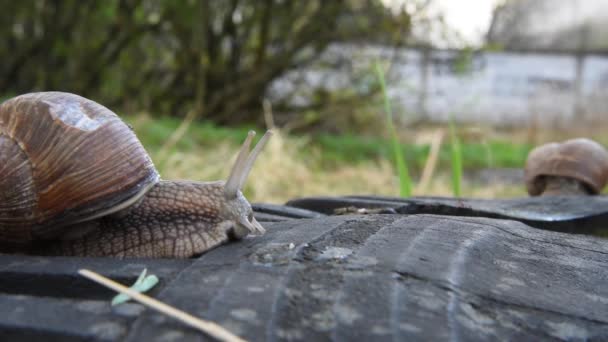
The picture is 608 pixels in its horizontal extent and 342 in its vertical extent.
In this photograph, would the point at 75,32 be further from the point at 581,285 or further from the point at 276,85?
the point at 581,285

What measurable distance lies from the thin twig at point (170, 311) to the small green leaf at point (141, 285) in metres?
0.01

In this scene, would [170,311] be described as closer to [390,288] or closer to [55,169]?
[390,288]

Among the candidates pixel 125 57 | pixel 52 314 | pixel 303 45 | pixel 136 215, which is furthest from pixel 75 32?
Answer: pixel 52 314

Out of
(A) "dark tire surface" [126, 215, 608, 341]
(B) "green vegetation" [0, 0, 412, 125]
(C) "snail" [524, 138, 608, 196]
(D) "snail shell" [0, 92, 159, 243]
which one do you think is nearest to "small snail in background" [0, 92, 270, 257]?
(D) "snail shell" [0, 92, 159, 243]

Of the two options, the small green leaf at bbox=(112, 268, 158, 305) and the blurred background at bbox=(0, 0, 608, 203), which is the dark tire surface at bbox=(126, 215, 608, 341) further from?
the blurred background at bbox=(0, 0, 608, 203)

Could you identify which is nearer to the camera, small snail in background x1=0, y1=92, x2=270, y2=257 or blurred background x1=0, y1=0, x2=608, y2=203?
small snail in background x1=0, y1=92, x2=270, y2=257

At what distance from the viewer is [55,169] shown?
4.36 feet

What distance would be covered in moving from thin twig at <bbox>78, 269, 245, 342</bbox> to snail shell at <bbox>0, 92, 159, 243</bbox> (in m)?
0.30

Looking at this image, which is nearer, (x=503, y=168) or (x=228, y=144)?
(x=228, y=144)

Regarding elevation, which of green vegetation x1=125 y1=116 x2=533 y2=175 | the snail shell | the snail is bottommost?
green vegetation x1=125 y1=116 x2=533 y2=175

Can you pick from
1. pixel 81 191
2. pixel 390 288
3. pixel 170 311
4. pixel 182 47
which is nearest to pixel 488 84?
pixel 182 47

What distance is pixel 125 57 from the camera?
292 inches

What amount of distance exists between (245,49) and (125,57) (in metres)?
1.34

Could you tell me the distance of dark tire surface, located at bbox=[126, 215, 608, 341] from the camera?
0.93 m
